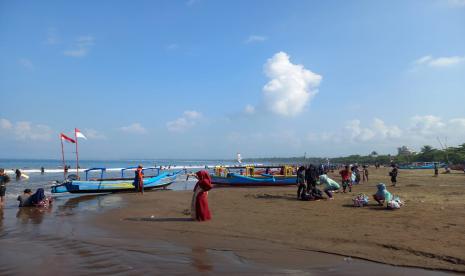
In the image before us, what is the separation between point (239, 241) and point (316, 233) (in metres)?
1.97

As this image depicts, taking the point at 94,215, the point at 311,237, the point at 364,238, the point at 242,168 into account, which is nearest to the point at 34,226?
the point at 94,215

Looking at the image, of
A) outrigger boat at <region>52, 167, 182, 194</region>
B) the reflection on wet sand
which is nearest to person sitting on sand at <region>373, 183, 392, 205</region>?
the reflection on wet sand

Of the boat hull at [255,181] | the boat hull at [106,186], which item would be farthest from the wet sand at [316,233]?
the boat hull at [255,181]

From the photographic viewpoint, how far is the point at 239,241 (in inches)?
348

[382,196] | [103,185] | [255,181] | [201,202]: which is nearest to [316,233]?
[201,202]

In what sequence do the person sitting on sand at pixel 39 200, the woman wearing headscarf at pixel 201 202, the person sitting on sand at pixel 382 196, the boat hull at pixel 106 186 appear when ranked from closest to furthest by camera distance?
1. the woman wearing headscarf at pixel 201 202
2. the person sitting on sand at pixel 382 196
3. the person sitting on sand at pixel 39 200
4. the boat hull at pixel 106 186

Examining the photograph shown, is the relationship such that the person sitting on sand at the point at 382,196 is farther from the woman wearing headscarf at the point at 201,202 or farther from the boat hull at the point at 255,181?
the boat hull at the point at 255,181

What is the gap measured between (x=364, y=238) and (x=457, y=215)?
14.5ft

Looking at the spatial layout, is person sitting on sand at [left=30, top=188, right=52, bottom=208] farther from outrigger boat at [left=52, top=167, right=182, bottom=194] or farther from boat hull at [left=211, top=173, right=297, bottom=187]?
boat hull at [left=211, top=173, right=297, bottom=187]

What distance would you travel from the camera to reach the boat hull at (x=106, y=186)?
2064 centimetres

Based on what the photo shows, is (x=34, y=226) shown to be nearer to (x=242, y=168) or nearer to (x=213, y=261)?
(x=213, y=261)

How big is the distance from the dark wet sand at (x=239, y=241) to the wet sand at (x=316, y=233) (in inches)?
0.8

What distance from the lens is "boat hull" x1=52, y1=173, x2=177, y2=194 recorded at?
20641mm

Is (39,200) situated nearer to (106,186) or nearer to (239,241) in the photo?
(106,186)
